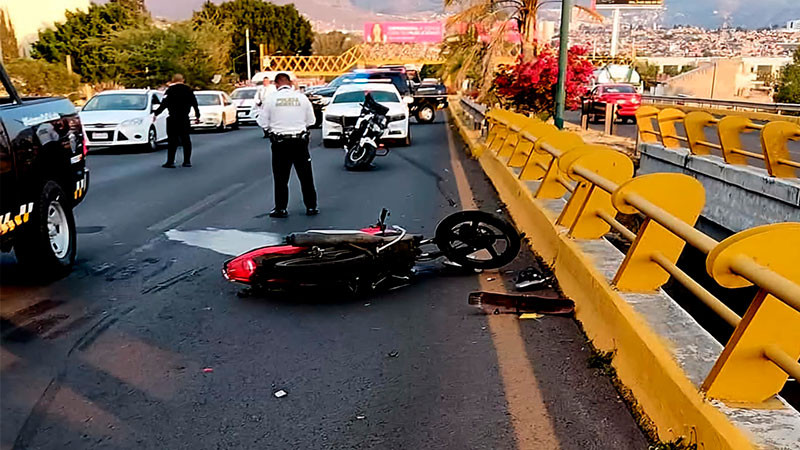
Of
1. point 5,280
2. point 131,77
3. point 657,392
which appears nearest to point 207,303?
point 5,280

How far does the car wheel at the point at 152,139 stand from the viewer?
19.7m

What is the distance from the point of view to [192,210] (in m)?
10.7

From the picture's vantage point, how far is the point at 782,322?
10.8 feet

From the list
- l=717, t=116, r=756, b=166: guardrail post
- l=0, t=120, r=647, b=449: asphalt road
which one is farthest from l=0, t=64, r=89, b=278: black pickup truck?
l=717, t=116, r=756, b=166: guardrail post

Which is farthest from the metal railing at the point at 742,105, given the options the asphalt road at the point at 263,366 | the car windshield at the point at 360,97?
the asphalt road at the point at 263,366

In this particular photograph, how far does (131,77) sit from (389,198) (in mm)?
34510

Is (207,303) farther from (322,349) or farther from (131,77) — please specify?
(131,77)

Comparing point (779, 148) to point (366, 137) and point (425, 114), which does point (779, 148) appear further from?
point (425, 114)

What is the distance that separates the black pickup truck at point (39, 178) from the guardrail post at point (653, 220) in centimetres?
460

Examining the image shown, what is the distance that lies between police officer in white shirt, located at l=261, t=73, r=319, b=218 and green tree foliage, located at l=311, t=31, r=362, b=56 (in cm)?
10223

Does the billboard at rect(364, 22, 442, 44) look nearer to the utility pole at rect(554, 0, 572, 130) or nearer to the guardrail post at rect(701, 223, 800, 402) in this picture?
the utility pole at rect(554, 0, 572, 130)

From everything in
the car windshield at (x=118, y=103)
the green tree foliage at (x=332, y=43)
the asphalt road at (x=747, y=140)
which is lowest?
the asphalt road at (x=747, y=140)

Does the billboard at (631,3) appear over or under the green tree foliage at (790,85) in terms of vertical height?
over

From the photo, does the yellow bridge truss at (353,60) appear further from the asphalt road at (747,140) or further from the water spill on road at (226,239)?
the water spill on road at (226,239)
